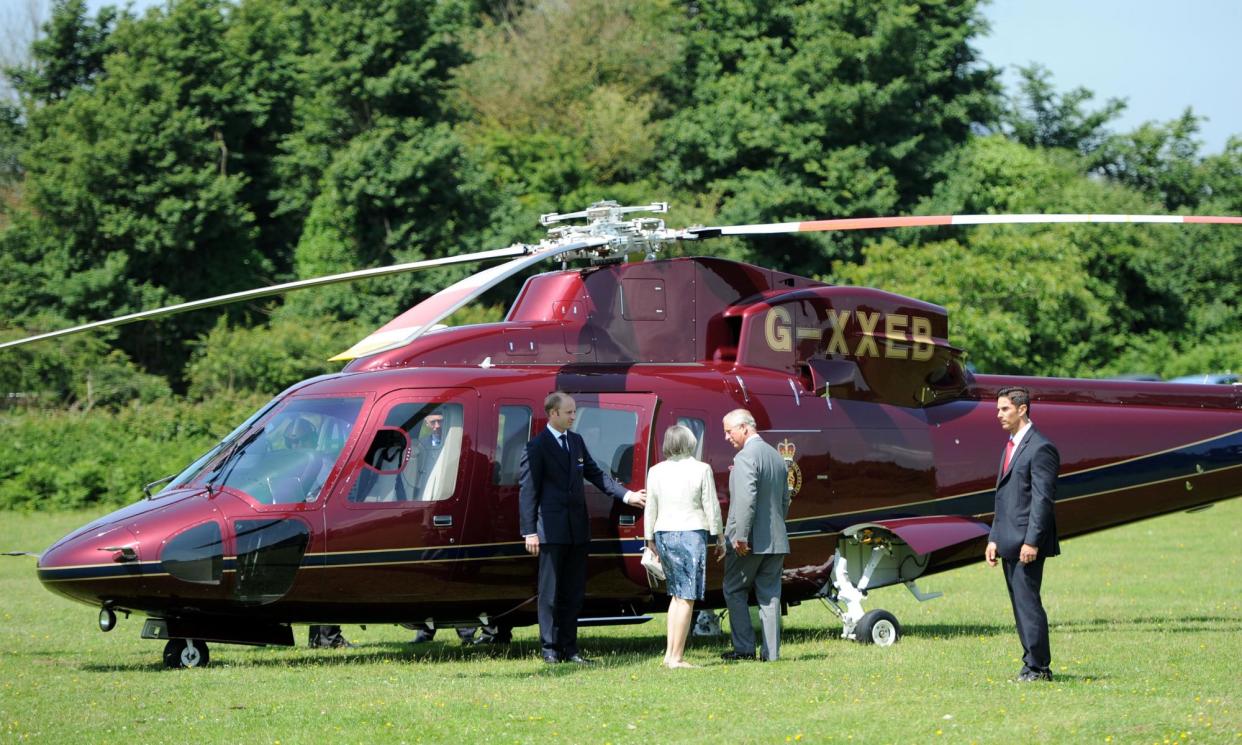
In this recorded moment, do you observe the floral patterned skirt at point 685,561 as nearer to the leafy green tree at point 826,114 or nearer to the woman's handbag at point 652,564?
the woman's handbag at point 652,564

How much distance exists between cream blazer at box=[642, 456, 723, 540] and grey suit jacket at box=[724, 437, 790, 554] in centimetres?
18

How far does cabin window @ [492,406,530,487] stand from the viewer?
10891 millimetres

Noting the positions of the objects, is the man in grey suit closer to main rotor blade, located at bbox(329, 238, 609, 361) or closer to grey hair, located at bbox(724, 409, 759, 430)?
grey hair, located at bbox(724, 409, 759, 430)

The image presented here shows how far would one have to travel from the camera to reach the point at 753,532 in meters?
10.6

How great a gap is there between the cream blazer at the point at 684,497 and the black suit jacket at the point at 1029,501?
6.94 ft

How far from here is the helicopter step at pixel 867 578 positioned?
1173 centimetres

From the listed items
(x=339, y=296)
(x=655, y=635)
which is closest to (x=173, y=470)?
(x=339, y=296)

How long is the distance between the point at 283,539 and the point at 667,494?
9.50 feet

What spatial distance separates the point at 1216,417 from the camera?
1330 cm

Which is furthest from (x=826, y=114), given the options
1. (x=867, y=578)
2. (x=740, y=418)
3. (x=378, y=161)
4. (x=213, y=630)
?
(x=213, y=630)

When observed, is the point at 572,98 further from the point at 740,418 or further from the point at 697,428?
the point at 740,418

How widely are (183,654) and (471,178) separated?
3120 cm

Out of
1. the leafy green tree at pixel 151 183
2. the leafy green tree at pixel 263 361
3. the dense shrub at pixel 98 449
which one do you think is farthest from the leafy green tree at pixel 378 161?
the dense shrub at pixel 98 449

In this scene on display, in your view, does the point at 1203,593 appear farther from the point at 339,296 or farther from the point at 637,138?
the point at 637,138
